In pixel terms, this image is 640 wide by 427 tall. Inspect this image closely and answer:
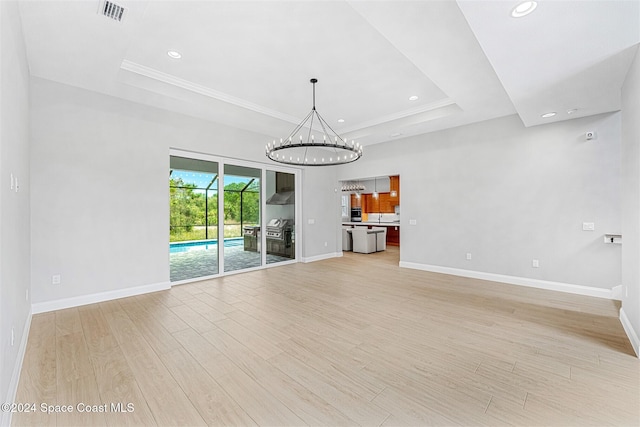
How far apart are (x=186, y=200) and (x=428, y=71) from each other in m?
4.57

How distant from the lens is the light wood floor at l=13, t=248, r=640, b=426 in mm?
1817

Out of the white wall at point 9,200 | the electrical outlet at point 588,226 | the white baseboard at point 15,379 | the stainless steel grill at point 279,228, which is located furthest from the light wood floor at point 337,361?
the stainless steel grill at point 279,228

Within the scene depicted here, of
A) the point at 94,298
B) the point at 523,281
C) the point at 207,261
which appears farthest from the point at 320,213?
the point at 94,298

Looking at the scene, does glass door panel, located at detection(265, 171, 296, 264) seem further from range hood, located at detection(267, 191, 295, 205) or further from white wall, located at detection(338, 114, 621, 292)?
white wall, located at detection(338, 114, 621, 292)

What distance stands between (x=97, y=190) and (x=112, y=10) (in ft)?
8.69

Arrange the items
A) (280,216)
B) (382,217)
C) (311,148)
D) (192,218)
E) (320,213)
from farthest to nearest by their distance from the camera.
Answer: (382,217) < (320,213) < (311,148) < (280,216) < (192,218)

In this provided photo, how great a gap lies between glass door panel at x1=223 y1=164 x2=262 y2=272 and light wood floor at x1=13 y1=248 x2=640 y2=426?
72.3 inches

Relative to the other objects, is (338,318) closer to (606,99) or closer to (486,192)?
(486,192)

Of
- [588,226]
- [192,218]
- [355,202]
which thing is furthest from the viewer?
[355,202]

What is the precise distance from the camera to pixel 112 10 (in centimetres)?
237

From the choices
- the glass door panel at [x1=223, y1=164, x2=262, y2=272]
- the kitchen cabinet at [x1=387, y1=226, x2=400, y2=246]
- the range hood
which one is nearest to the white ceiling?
the glass door panel at [x1=223, y1=164, x2=262, y2=272]

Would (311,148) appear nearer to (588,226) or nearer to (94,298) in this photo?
(94,298)

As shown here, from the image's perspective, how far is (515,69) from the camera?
2.87 m

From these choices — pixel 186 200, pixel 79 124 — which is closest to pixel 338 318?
pixel 186 200
